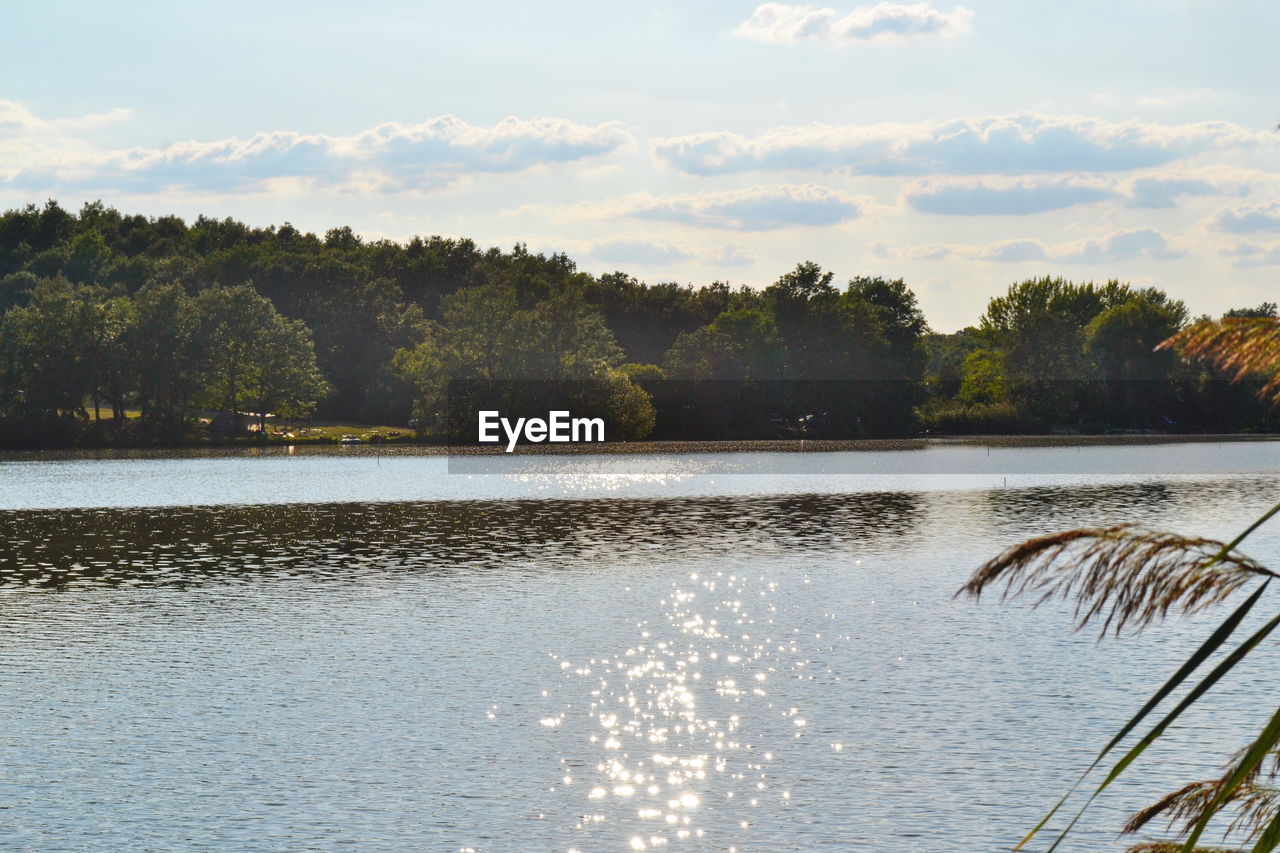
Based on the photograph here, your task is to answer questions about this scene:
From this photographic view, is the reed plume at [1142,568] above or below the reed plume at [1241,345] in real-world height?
below

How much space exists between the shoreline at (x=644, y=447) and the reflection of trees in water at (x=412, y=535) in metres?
55.7

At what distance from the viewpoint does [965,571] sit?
50.0 m

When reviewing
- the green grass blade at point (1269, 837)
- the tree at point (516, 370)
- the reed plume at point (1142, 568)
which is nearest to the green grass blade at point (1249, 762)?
the green grass blade at point (1269, 837)

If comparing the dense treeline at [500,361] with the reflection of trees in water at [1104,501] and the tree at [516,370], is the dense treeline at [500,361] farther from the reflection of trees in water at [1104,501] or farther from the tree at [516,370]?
the reflection of trees in water at [1104,501]

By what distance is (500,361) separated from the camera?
148 metres

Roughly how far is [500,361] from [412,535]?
8573 centimetres

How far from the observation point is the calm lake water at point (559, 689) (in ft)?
70.9

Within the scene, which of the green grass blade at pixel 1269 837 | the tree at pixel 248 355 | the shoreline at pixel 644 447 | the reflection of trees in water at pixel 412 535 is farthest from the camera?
the tree at pixel 248 355

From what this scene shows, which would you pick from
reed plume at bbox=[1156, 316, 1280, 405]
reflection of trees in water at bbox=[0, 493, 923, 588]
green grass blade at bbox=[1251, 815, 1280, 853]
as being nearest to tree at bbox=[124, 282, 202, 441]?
reflection of trees in water at bbox=[0, 493, 923, 588]

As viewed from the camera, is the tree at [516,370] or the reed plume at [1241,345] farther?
the tree at [516,370]

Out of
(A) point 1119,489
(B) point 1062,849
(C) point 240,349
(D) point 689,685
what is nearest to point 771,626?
(D) point 689,685

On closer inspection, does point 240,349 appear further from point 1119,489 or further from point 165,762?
point 165,762

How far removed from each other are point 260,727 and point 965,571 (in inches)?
1186

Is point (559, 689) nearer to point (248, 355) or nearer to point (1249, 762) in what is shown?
point (1249, 762)
